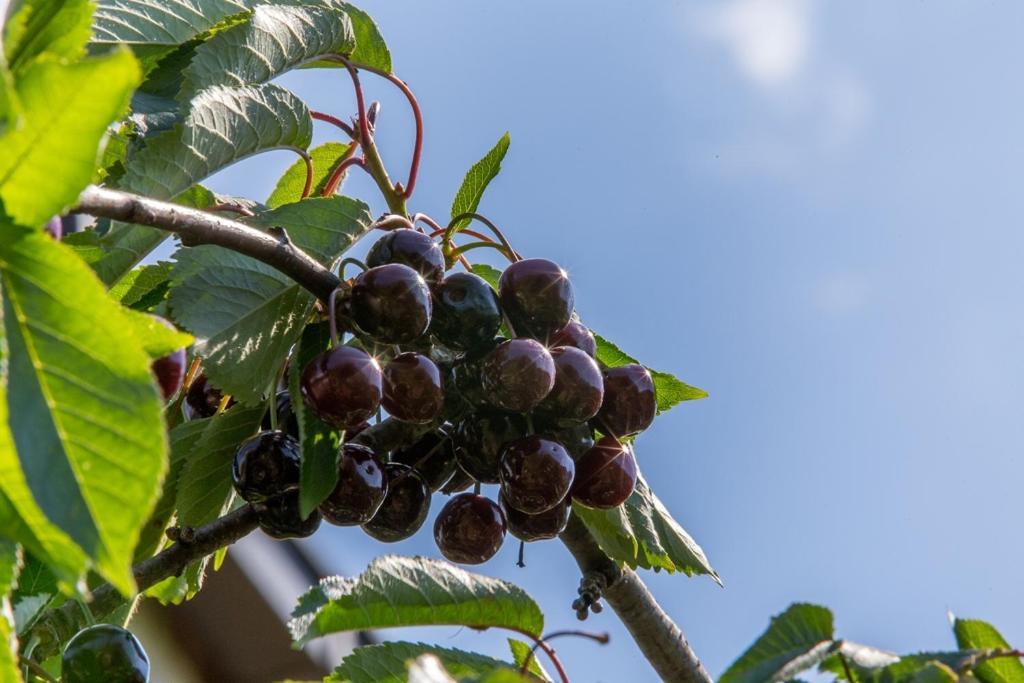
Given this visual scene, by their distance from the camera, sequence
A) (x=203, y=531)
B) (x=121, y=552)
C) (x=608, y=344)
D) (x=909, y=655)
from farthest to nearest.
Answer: (x=608, y=344), (x=203, y=531), (x=909, y=655), (x=121, y=552)

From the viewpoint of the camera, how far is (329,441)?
4.55 ft

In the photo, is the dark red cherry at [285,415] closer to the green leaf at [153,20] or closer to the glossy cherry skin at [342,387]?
the glossy cherry skin at [342,387]

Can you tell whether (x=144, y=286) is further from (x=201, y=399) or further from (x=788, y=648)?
(x=788, y=648)

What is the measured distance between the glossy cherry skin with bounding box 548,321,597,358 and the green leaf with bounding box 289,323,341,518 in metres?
0.33

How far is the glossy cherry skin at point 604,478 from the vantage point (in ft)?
4.98

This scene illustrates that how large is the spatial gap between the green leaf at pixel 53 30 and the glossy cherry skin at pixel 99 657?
2.39 feet

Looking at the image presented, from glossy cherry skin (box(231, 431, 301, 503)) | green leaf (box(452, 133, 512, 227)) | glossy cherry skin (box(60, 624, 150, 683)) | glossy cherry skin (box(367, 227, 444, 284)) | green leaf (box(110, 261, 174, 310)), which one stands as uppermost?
green leaf (box(452, 133, 512, 227))

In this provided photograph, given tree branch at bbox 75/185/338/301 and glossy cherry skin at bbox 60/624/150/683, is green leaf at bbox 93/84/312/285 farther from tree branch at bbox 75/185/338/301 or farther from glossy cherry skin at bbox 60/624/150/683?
glossy cherry skin at bbox 60/624/150/683

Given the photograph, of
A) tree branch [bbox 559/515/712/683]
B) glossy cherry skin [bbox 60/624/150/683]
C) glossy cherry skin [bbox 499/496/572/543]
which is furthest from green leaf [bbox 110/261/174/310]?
tree branch [bbox 559/515/712/683]

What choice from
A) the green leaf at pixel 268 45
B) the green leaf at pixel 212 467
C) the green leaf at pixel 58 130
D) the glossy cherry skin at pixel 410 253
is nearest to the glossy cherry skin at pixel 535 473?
the glossy cherry skin at pixel 410 253

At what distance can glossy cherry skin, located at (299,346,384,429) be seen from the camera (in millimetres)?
1320

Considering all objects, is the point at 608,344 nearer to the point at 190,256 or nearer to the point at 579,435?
the point at 579,435

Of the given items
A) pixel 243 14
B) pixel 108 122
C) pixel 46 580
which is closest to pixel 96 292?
pixel 108 122

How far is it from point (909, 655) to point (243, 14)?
3.83ft
